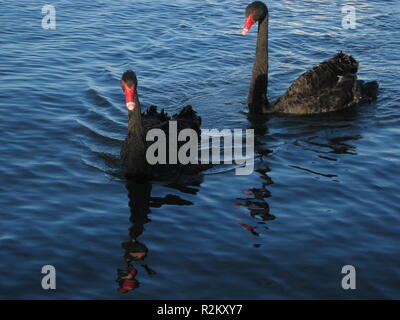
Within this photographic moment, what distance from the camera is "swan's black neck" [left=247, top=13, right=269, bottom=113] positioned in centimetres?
1159

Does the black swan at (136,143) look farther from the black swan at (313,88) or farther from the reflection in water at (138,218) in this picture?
the black swan at (313,88)

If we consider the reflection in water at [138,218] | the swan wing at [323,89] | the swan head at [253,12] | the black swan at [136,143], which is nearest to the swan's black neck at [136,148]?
the black swan at [136,143]

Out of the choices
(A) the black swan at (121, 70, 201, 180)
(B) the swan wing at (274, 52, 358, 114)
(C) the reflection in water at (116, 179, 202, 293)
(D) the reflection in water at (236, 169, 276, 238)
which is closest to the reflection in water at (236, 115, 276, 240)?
(D) the reflection in water at (236, 169, 276, 238)

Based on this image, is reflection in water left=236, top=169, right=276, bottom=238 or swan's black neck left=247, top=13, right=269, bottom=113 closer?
reflection in water left=236, top=169, right=276, bottom=238

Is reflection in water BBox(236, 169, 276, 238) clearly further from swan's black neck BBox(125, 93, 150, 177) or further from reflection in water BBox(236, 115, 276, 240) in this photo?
swan's black neck BBox(125, 93, 150, 177)

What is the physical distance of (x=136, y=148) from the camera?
8641 millimetres

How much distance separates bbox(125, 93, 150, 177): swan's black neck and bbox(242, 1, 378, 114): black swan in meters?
3.28

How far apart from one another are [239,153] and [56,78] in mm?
4253

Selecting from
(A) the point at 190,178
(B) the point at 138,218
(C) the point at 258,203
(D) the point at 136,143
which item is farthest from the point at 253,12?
(B) the point at 138,218

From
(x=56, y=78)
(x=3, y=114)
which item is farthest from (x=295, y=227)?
(x=56, y=78)

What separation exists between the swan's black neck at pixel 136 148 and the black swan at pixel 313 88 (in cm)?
328

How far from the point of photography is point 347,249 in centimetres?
738
